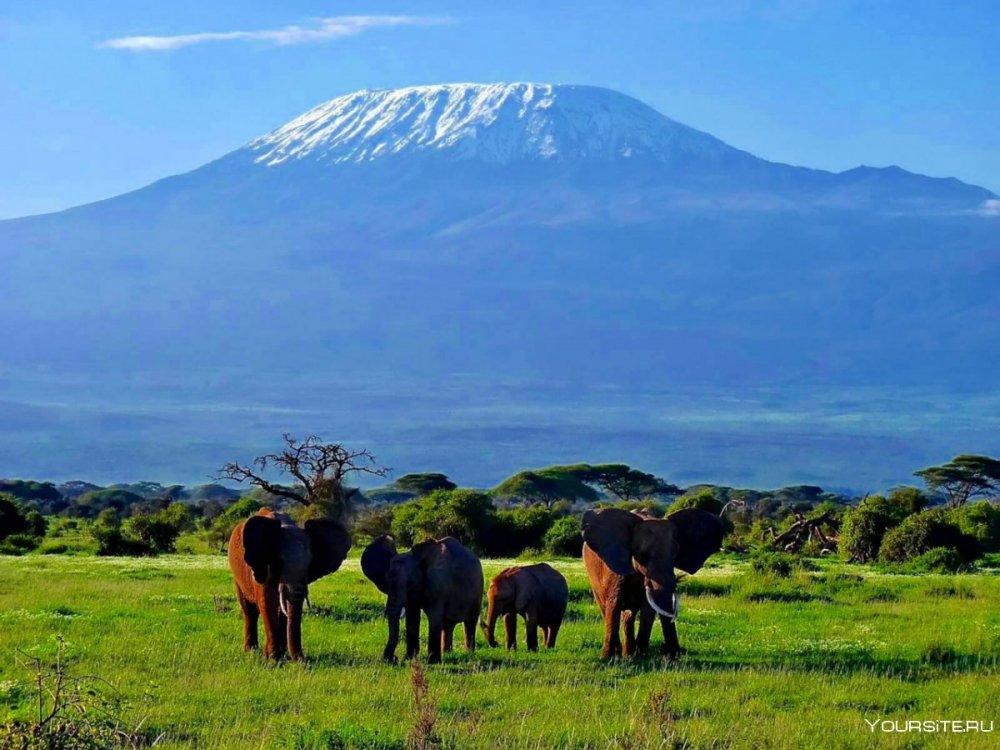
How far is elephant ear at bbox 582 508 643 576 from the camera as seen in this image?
16344 mm

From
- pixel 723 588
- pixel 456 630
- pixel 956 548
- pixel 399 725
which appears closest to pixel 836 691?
pixel 399 725

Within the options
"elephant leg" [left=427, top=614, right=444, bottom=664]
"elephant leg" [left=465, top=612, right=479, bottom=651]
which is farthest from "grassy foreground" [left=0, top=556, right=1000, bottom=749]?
"elephant leg" [left=465, top=612, right=479, bottom=651]

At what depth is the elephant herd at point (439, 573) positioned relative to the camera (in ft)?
53.1

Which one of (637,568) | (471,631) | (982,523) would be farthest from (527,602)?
(982,523)

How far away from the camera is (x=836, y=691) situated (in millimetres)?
13969

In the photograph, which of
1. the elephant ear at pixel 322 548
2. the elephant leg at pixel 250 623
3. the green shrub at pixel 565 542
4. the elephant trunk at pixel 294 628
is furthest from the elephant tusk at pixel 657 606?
the green shrub at pixel 565 542

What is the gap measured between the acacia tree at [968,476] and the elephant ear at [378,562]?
58098 millimetres

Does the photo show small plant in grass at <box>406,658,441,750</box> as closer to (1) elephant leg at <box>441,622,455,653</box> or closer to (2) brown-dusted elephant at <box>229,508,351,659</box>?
(2) brown-dusted elephant at <box>229,508,351,659</box>

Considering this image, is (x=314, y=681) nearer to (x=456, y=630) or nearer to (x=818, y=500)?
(x=456, y=630)

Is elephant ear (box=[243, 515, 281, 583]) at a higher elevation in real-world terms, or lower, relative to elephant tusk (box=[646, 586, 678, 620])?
higher

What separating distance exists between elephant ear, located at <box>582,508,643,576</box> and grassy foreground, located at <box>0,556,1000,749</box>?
3.83 ft

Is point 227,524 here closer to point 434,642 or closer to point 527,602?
point 527,602

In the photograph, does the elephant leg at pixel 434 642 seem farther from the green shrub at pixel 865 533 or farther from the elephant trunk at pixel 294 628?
the green shrub at pixel 865 533

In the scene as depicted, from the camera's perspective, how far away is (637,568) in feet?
54.0
